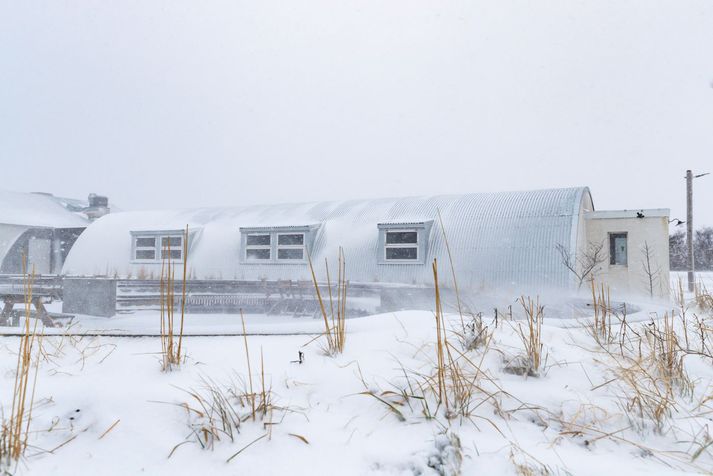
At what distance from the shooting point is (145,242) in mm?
13516

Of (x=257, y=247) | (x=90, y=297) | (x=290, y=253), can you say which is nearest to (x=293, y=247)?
(x=290, y=253)

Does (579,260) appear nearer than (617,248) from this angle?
Yes

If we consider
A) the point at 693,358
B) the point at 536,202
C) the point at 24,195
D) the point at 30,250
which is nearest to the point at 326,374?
the point at 693,358

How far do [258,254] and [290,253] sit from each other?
971mm

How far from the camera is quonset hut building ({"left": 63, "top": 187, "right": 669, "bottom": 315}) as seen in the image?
30.8 ft

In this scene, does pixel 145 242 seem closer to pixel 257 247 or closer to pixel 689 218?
pixel 257 247

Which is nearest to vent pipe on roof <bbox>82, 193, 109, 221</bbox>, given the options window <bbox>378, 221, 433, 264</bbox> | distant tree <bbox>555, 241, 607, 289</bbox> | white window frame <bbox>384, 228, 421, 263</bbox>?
window <bbox>378, 221, 433, 264</bbox>

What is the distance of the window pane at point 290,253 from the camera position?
1171 centimetres

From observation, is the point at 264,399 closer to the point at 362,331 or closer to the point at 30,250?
the point at 362,331

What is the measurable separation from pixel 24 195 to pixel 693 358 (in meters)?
26.4

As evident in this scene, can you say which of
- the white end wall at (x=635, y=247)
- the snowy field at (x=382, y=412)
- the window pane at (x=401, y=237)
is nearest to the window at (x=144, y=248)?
the window pane at (x=401, y=237)

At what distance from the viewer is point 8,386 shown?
2.31 meters

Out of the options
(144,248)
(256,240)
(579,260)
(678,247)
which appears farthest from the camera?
(678,247)

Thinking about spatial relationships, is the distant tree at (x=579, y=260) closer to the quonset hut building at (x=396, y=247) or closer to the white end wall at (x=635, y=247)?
the quonset hut building at (x=396, y=247)
